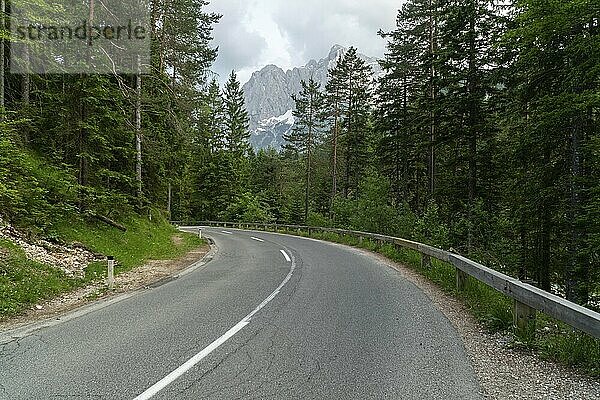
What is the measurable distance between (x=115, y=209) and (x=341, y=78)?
1125 inches

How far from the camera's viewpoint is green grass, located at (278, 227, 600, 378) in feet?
16.2

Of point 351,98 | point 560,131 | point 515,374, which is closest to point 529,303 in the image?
point 515,374

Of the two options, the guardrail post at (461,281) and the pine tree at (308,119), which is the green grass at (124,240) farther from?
the pine tree at (308,119)

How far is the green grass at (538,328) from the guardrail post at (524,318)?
0.10 m

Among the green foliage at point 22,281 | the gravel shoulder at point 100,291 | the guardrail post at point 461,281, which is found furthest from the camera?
the guardrail post at point 461,281

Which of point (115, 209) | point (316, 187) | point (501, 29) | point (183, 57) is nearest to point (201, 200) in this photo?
point (316, 187)

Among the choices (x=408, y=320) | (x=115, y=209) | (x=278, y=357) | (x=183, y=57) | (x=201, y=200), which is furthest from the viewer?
(x=201, y=200)

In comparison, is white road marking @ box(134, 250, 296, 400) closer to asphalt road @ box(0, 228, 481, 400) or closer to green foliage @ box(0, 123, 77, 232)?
asphalt road @ box(0, 228, 481, 400)

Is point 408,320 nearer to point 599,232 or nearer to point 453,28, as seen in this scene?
point 599,232

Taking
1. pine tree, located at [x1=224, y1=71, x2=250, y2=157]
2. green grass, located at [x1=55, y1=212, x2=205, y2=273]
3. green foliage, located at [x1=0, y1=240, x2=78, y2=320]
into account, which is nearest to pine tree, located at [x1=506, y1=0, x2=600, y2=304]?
green foliage, located at [x1=0, y1=240, x2=78, y2=320]

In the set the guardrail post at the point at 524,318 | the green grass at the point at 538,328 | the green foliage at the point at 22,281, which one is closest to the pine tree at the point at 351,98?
the green grass at the point at 538,328

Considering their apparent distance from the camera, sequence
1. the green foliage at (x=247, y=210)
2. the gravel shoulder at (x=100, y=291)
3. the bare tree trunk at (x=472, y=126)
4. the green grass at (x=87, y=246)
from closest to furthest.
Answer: the gravel shoulder at (x=100, y=291)
the green grass at (x=87, y=246)
the bare tree trunk at (x=472, y=126)
the green foliage at (x=247, y=210)

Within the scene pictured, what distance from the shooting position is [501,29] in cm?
1761

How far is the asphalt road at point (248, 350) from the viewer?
170 inches
